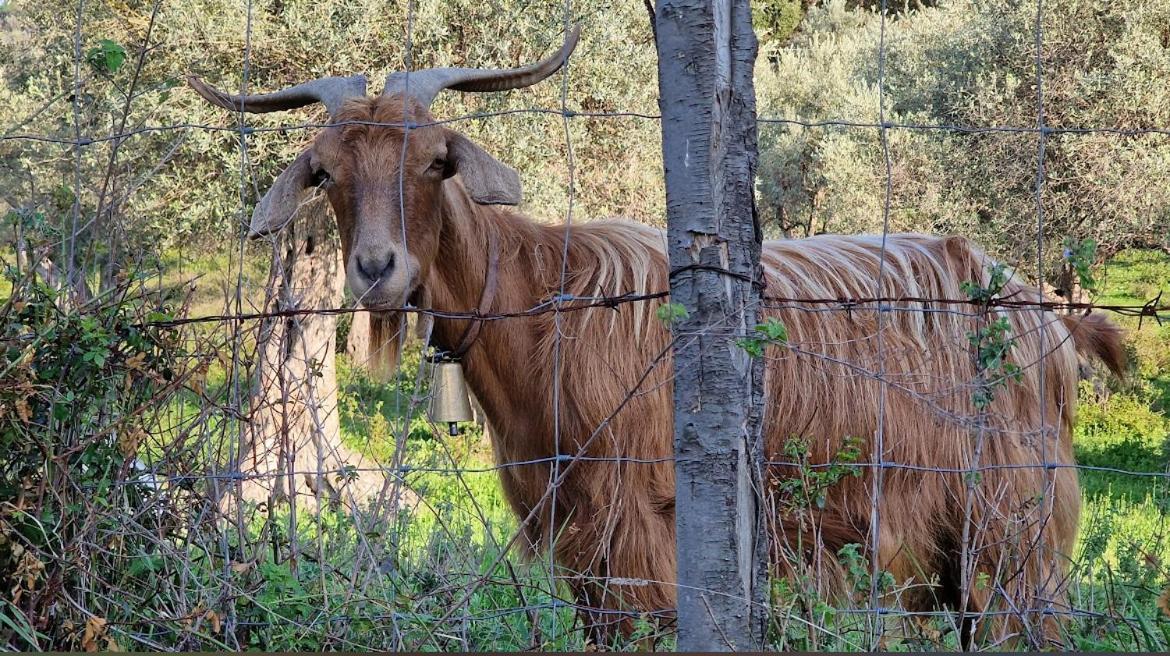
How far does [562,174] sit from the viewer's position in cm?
1054

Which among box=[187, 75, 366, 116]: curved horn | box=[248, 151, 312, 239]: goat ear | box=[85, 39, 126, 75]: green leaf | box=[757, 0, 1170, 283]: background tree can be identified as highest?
box=[757, 0, 1170, 283]: background tree

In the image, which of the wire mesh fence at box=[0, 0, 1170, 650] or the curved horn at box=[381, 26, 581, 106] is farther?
the curved horn at box=[381, 26, 581, 106]

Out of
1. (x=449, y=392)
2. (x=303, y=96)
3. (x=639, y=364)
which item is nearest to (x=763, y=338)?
(x=639, y=364)

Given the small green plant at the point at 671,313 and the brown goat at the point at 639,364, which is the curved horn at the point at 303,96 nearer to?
the brown goat at the point at 639,364

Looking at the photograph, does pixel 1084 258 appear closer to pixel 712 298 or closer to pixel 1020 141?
pixel 712 298

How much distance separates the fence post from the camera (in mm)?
2748

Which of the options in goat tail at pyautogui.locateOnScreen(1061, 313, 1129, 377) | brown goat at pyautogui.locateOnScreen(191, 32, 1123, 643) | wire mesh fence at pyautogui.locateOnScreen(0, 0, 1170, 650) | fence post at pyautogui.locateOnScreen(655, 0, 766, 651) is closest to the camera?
fence post at pyautogui.locateOnScreen(655, 0, 766, 651)

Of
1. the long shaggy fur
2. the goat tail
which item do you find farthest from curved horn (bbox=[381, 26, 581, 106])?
the goat tail

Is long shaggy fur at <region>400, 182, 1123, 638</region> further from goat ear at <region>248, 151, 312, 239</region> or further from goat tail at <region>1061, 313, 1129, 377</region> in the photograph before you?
goat ear at <region>248, 151, 312, 239</region>

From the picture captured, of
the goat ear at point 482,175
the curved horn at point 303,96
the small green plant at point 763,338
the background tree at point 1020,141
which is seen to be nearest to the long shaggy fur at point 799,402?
the goat ear at point 482,175

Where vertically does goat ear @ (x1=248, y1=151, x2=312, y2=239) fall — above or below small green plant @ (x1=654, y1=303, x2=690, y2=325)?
above

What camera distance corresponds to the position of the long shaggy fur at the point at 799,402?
13.5 feet

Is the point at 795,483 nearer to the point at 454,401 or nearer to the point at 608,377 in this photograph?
the point at 608,377

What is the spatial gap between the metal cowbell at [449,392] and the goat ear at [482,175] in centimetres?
65
